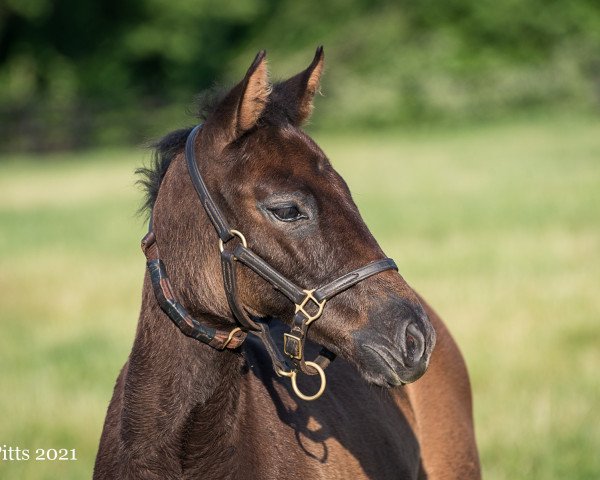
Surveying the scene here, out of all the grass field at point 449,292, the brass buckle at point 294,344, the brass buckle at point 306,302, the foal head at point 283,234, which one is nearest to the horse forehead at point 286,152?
the foal head at point 283,234

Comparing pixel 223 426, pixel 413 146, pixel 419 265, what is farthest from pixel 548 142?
pixel 223 426

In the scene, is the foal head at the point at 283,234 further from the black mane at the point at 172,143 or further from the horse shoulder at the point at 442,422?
the horse shoulder at the point at 442,422

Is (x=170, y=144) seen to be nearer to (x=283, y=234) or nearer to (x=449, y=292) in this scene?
(x=283, y=234)

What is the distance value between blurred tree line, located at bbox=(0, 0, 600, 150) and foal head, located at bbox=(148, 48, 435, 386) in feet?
109

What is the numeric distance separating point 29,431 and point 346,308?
14.3 feet

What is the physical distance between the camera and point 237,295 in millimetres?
3223

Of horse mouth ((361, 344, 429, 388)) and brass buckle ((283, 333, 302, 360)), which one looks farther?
brass buckle ((283, 333, 302, 360))

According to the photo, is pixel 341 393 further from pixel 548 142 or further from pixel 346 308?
pixel 548 142

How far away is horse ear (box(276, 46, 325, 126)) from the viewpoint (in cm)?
341

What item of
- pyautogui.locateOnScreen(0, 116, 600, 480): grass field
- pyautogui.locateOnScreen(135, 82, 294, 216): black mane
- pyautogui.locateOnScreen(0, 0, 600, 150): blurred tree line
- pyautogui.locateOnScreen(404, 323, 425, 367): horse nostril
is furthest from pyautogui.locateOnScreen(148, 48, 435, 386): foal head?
pyautogui.locateOnScreen(0, 0, 600, 150): blurred tree line

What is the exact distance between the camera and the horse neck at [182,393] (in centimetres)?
334

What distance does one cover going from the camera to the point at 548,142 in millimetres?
29094

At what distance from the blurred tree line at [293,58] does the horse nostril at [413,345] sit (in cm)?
3369

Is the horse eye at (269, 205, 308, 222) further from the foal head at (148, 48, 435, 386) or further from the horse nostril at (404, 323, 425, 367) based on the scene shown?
the horse nostril at (404, 323, 425, 367)
